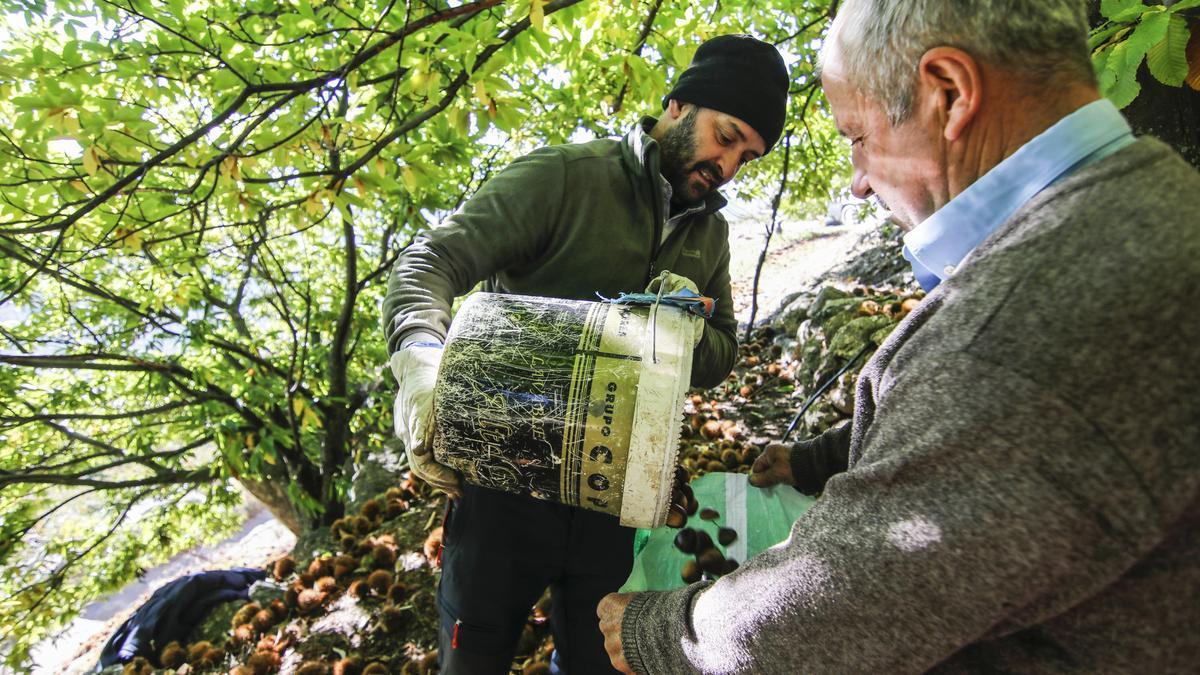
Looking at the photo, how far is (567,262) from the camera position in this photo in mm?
1826

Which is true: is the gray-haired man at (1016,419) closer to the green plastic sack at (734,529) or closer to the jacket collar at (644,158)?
the green plastic sack at (734,529)

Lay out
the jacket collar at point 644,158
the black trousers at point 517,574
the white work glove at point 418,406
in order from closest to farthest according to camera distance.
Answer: the white work glove at point 418,406
the black trousers at point 517,574
the jacket collar at point 644,158

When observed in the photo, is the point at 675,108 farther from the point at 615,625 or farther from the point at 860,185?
the point at 615,625

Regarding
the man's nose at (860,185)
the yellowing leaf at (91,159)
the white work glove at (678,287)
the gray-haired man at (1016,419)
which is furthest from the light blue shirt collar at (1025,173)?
the yellowing leaf at (91,159)

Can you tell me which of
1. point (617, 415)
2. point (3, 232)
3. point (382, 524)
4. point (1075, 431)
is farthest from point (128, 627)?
point (1075, 431)

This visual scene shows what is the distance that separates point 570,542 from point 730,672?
95 cm

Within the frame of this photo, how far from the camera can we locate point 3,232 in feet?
6.12

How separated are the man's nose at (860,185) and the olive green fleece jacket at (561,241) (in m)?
0.73

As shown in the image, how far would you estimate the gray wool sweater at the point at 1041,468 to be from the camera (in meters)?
0.62

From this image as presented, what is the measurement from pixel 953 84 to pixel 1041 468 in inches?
23.4

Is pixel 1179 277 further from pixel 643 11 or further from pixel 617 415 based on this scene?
pixel 643 11

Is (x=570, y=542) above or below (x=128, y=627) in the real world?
above

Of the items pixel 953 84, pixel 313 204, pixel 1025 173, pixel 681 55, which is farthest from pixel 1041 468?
pixel 313 204

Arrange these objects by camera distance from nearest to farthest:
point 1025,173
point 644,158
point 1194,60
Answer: point 1025,173 < point 1194,60 < point 644,158
